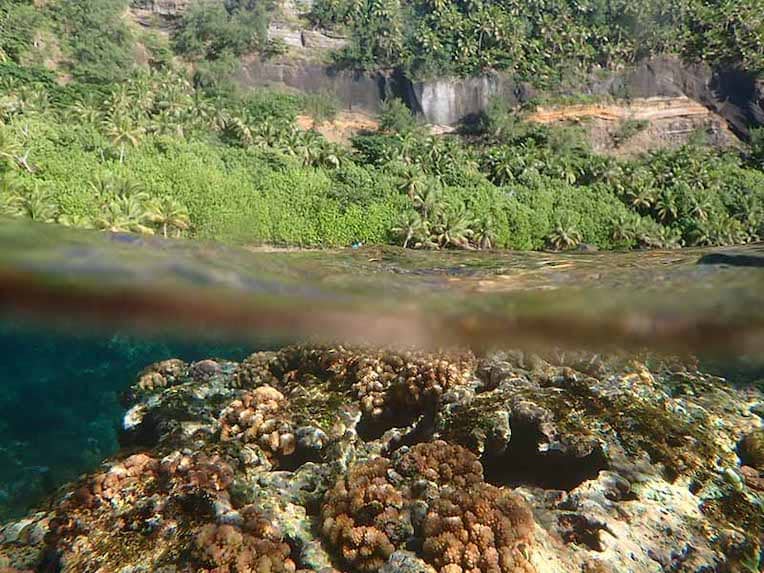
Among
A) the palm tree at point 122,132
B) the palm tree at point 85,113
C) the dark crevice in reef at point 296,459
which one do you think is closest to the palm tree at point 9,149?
the palm tree at point 122,132

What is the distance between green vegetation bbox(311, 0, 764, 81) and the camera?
5716 centimetres

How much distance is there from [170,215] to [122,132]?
9.51 meters

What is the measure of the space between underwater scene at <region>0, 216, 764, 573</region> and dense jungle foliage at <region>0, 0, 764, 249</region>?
1613cm

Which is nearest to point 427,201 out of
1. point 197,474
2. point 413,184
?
point 413,184

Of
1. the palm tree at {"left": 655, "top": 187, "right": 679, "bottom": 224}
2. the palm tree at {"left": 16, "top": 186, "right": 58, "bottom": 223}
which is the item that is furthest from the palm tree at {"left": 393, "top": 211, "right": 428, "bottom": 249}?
the palm tree at {"left": 655, "top": 187, "right": 679, "bottom": 224}

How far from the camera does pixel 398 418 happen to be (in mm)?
9352

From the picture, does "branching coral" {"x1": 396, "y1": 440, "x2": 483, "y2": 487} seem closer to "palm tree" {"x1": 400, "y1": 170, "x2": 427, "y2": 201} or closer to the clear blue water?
the clear blue water

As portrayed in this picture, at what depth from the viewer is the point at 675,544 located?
652cm

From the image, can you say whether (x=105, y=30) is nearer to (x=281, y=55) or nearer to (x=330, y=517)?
(x=281, y=55)

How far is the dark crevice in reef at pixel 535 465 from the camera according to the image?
7537 mm

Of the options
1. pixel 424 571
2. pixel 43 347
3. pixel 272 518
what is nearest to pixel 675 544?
pixel 424 571

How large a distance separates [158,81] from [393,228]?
27258 millimetres

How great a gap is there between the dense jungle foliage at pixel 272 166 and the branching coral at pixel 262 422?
16.7 m

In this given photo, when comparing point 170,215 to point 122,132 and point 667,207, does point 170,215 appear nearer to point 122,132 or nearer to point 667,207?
point 122,132
